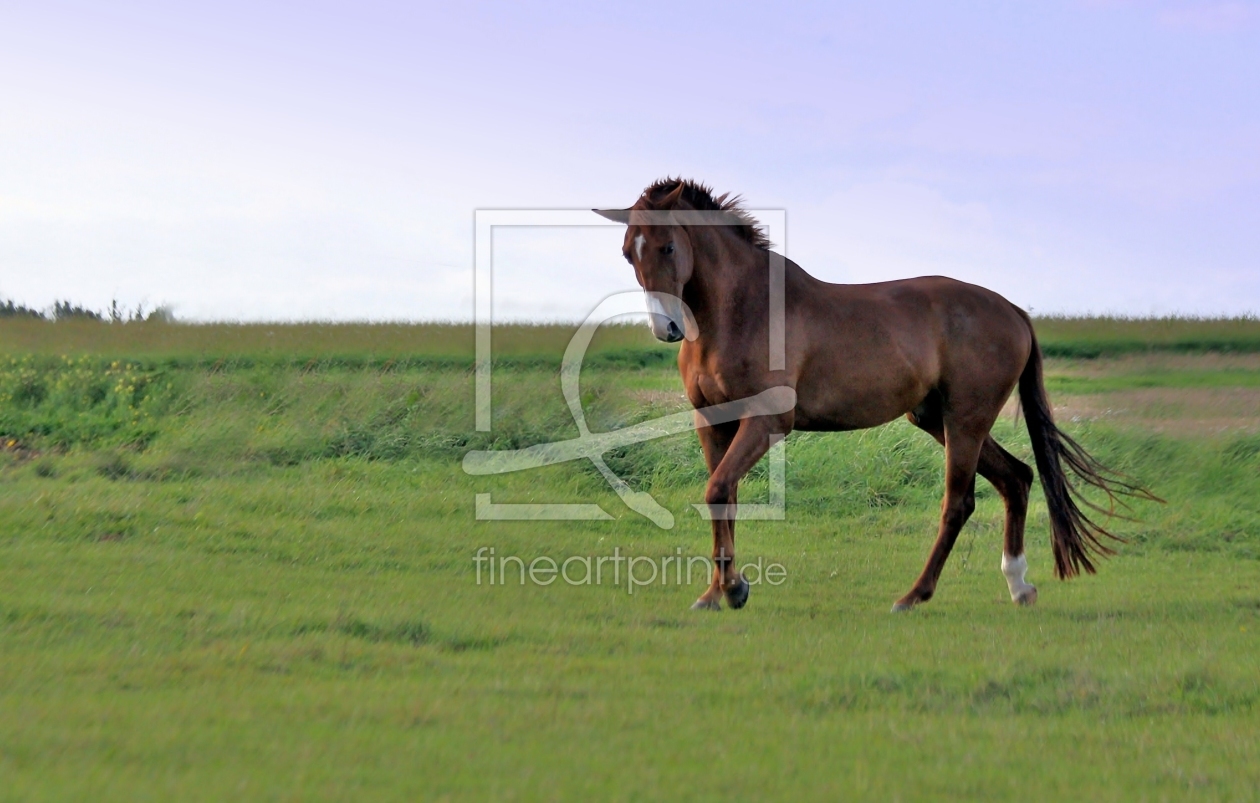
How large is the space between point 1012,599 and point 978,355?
62.8 inches

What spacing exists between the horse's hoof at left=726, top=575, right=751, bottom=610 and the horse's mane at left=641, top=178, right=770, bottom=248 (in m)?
2.09

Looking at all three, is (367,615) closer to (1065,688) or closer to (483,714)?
(483,714)

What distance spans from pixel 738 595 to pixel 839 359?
5.18 ft

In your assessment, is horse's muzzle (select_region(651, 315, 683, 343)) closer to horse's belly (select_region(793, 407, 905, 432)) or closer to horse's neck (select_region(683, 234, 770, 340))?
horse's neck (select_region(683, 234, 770, 340))

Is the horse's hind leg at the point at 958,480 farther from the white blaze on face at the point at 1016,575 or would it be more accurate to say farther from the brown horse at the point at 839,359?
the white blaze on face at the point at 1016,575

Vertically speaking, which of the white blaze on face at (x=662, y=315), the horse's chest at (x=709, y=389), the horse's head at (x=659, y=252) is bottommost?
the horse's chest at (x=709, y=389)

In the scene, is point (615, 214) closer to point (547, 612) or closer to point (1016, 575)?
point (547, 612)

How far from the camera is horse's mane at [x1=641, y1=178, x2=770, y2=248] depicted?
6.93 metres

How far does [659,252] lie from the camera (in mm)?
6730

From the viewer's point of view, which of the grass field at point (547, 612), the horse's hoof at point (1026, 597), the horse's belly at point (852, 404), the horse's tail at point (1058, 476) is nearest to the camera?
the grass field at point (547, 612)

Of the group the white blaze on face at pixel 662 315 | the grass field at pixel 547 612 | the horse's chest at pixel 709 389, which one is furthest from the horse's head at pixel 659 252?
the grass field at pixel 547 612

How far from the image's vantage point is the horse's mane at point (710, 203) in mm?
6934

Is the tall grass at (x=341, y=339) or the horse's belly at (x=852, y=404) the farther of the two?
the tall grass at (x=341, y=339)

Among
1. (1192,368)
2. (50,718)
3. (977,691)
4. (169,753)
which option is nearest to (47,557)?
(50,718)
